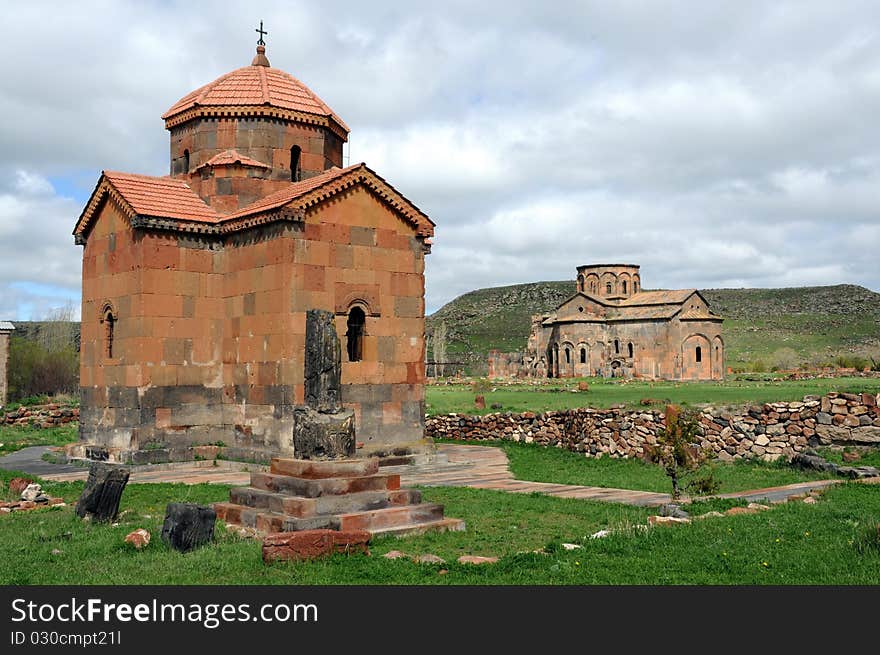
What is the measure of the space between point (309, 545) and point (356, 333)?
9.41 m

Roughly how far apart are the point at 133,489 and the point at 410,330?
657cm

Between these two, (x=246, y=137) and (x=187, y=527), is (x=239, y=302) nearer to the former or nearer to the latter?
(x=246, y=137)

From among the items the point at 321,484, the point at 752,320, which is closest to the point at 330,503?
the point at 321,484

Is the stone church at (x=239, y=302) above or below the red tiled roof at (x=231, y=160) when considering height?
below

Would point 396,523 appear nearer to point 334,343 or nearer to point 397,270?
point 334,343

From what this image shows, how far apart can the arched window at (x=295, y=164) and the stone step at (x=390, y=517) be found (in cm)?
1108

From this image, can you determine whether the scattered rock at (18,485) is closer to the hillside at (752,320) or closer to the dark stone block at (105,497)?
the dark stone block at (105,497)

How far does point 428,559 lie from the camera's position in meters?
7.33

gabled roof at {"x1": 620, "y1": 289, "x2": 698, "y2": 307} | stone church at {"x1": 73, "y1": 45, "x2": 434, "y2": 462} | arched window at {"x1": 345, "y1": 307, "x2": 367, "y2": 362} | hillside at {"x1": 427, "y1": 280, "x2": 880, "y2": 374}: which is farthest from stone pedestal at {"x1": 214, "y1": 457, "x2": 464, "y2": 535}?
hillside at {"x1": 427, "y1": 280, "x2": 880, "y2": 374}

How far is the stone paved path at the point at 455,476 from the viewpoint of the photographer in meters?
11.3

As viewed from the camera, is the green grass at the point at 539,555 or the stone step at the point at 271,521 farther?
the stone step at the point at 271,521

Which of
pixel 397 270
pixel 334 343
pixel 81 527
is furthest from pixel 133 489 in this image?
pixel 397 270

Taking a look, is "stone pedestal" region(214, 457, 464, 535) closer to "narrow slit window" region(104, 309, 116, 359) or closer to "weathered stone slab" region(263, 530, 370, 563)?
"weathered stone slab" region(263, 530, 370, 563)

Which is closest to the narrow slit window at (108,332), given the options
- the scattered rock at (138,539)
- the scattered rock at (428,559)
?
the scattered rock at (138,539)
